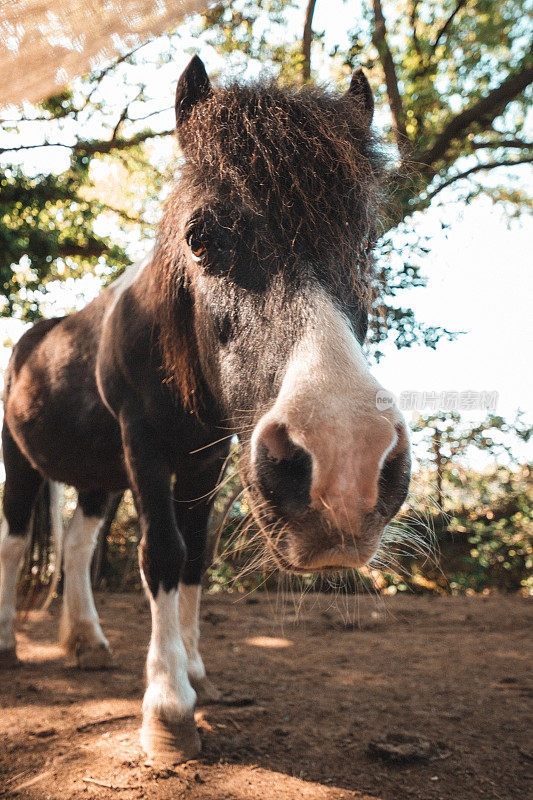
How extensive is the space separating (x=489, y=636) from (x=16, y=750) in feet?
10.9

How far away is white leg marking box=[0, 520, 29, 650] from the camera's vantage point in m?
3.39

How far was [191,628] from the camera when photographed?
2715 mm

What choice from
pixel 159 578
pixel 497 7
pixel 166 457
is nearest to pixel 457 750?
pixel 159 578

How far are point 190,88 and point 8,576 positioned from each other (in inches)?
127

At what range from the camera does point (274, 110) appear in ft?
5.99

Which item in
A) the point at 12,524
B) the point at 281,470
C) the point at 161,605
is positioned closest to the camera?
the point at 281,470

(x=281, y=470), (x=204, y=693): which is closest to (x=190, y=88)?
(x=281, y=470)

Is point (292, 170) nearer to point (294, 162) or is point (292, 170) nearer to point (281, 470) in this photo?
point (294, 162)

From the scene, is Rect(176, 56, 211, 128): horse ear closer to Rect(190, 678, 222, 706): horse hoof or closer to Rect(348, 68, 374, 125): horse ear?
Rect(348, 68, 374, 125): horse ear

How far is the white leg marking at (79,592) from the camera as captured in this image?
11.0 ft

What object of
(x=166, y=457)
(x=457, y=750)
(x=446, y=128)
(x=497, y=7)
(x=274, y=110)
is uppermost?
(x=497, y=7)

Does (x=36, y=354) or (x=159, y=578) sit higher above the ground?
(x=36, y=354)

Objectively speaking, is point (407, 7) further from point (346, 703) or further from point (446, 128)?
point (346, 703)

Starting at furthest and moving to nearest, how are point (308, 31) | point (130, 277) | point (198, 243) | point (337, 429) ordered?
point (308, 31)
point (130, 277)
point (198, 243)
point (337, 429)
